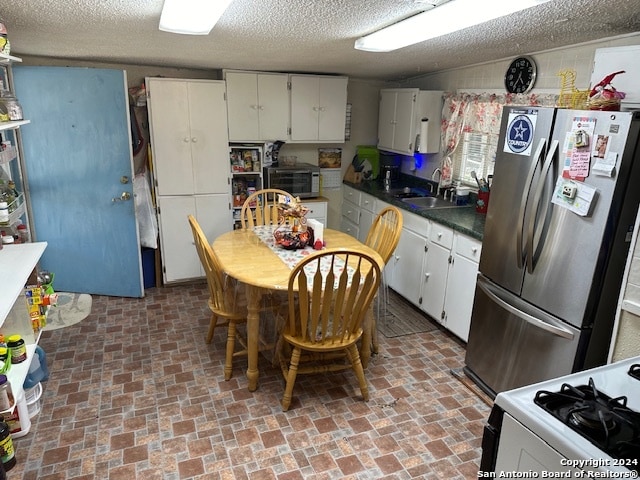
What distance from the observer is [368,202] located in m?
4.42

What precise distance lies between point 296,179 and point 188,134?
→ 1.11 m

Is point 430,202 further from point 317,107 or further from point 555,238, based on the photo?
point 555,238

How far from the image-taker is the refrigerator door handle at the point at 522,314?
6.91ft

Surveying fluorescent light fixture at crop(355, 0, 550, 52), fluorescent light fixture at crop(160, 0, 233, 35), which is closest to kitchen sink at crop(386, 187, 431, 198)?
fluorescent light fixture at crop(355, 0, 550, 52)

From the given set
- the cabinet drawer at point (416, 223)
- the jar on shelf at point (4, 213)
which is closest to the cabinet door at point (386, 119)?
the cabinet drawer at point (416, 223)

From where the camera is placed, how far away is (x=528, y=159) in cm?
224

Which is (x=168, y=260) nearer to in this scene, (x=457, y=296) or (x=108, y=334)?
(x=108, y=334)

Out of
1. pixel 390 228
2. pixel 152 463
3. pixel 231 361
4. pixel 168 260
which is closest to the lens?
pixel 152 463

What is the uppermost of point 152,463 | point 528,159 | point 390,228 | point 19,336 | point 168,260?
point 528,159

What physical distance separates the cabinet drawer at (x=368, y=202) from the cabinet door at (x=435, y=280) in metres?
1.01

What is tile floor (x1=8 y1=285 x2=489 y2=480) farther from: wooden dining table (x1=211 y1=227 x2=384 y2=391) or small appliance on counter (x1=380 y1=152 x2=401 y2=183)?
Result: small appliance on counter (x1=380 y1=152 x2=401 y2=183)

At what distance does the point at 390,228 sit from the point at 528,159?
1.06m

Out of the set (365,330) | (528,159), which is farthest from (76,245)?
(528,159)

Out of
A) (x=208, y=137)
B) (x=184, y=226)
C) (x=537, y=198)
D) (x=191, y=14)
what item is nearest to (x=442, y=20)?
(x=537, y=198)
